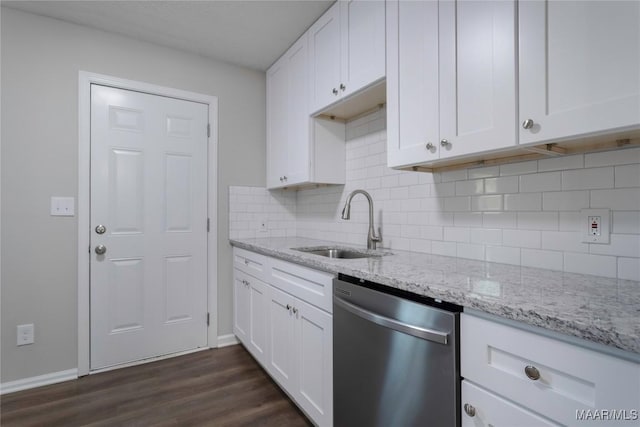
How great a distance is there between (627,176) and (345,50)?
144cm

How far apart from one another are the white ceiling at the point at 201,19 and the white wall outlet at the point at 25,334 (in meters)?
2.07

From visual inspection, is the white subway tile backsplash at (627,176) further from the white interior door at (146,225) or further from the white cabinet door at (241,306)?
the white interior door at (146,225)

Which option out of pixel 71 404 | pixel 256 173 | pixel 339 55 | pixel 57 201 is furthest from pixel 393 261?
pixel 57 201

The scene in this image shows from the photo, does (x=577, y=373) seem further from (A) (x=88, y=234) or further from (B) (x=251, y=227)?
(A) (x=88, y=234)

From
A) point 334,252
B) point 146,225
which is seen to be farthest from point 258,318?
point 146,225

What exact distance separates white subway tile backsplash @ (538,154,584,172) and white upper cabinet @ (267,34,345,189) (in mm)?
1321

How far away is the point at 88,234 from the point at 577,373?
106 inches

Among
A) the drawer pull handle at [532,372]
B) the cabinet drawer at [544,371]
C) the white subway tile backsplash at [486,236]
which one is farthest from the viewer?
the white subway tile backsplash at [486,236]

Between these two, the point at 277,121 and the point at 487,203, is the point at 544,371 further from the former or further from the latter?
the point at 277,121

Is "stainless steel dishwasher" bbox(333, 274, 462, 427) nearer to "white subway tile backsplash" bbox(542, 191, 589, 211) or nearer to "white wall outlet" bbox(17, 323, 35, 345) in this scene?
"white subway tile backsplash" bbox(542, 191, 589, 211)

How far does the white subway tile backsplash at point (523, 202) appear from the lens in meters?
1.29

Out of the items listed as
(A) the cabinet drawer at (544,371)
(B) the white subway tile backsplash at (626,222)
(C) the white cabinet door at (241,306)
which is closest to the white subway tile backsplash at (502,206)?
(B) the white subway tile backsplash at (626,222)

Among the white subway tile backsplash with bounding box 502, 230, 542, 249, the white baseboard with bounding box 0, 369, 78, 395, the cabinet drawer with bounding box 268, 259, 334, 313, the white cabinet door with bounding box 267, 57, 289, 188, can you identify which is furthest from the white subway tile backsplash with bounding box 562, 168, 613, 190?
the white baseboard with bounding box 0, 369, 78, 395

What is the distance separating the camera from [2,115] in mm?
2018
